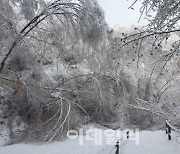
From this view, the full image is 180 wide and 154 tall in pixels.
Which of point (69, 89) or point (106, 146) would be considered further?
point (69, 89)

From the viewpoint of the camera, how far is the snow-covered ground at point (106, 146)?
10.9 m

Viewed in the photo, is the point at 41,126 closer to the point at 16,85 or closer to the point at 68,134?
the point at 68,134

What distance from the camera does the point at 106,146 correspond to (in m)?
11.3

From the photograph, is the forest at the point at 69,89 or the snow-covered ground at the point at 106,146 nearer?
the snow-covered ground at the point at 106,146

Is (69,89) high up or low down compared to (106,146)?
up

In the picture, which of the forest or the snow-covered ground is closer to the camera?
the snow-covered ground

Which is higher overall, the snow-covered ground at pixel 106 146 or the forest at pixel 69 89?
the forest at pixel 69 89

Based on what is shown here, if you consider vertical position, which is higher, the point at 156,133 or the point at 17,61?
the point at 17,61

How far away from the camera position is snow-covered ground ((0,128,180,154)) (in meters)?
10.9

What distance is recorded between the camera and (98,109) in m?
12.6

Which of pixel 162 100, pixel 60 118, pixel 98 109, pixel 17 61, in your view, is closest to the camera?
pixel 60 118

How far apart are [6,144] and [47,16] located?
5.52m

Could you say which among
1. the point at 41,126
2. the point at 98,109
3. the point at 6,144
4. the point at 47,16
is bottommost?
the point at 6,144

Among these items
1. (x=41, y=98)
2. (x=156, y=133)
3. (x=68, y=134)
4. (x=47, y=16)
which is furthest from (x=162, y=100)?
(x=47, y=16)
